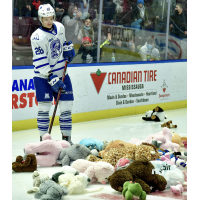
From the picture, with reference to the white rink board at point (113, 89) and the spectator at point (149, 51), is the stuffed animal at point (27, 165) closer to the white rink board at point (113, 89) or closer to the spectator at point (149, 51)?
the white rink board at point (113, 89)

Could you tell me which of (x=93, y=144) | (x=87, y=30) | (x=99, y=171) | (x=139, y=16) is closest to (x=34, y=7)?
(x=87, y=30)

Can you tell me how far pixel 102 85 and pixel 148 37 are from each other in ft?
5.35

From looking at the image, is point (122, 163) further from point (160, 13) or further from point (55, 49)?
point (160, 13)

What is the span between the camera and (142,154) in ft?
10.4

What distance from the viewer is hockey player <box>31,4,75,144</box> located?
391cm

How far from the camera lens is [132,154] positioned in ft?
10.5

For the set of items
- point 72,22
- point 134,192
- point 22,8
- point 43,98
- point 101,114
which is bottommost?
point 101,114

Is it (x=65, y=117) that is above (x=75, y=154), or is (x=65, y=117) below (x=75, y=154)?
above

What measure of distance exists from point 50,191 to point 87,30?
158 inches

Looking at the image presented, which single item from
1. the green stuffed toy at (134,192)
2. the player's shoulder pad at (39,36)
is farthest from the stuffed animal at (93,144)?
the green stuffed toy at (134,192)

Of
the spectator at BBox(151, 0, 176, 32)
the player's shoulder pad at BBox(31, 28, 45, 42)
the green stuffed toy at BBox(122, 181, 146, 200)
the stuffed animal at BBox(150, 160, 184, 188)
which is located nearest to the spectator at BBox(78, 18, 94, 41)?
the spectator at BBox(151, 0, 176, 32)

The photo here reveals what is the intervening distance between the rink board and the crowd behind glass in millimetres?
223
